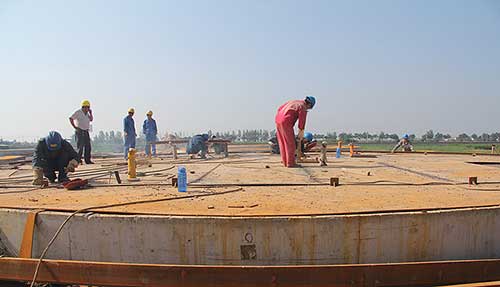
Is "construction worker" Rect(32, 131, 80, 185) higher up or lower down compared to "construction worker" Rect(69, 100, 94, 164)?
lower down

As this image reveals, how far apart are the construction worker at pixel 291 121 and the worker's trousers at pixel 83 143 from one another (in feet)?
18.5

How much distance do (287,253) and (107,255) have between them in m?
1.89

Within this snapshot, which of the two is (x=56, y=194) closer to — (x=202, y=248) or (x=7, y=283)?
(x=7, y=283)

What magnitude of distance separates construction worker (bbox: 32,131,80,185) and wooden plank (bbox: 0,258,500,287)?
10.3ft

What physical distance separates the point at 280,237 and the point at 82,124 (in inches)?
311

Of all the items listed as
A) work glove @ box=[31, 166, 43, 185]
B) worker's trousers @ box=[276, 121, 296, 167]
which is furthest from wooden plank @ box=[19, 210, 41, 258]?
worker's trousers @ box=[276, 121, 296, 167]

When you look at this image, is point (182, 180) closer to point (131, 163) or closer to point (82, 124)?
point (131, 163)

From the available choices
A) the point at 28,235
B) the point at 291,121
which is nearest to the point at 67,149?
the point at 28,235

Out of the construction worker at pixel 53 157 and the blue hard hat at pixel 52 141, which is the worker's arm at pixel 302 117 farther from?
the blue hard hat at pixel 52 141

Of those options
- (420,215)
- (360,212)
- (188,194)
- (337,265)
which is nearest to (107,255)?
(188,194)

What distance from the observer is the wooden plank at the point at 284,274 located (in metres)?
3.06

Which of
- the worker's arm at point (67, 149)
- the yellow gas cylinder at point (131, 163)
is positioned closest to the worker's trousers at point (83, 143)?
the worker's arm at point (67, 149)

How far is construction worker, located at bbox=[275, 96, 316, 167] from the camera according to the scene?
23.2ft

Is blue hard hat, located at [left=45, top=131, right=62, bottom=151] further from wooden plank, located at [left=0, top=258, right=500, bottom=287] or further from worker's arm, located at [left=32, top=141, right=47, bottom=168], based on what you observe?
wooden plank, located at [left=0, top=258, right=500, bottom=287]
